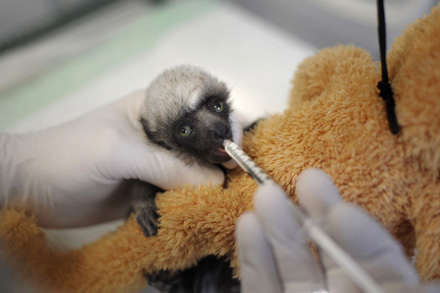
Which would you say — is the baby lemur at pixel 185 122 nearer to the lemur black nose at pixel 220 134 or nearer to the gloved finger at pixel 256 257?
the lemur black nose at pixel 220 134

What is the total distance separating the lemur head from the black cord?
1.41ft

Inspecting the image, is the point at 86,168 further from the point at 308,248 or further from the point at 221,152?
the point at 308,248

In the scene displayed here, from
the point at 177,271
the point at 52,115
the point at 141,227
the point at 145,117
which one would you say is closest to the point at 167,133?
the point at 145,117

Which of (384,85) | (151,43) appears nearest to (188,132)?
(384,85)

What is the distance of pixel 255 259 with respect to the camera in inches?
28.4

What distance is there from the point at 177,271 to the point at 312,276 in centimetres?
57

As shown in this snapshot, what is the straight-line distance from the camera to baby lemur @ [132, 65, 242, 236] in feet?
3.23

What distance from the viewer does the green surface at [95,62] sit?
171 cm

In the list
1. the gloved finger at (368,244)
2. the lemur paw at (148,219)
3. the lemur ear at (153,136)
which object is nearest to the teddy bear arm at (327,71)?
the gloved finger at (368,244)

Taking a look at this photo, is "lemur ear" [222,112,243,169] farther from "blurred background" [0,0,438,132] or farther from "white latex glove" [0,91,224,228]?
"blurred background" [0,0,438,132]

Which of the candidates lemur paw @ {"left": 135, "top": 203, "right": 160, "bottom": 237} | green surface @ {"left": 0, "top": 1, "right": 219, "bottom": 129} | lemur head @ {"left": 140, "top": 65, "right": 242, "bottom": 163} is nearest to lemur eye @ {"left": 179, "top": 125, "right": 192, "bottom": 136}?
lemur head @ {"left": 140, "top": 65, "right": 242, "bottom": 163}

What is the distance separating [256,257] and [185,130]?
0.50m

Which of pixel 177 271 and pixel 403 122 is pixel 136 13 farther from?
pixel 403 122

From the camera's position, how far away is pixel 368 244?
629mm
